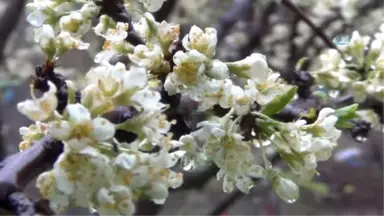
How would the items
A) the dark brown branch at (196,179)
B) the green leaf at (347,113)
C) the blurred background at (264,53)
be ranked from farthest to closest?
the blurred background at (264,53) → the dark brown branch at (196,179) → the green leaf at (347,113)

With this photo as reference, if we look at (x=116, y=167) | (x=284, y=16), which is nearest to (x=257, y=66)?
(x=116, y=167)

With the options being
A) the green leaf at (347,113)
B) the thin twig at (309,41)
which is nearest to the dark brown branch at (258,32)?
the thin twig at (309,41)

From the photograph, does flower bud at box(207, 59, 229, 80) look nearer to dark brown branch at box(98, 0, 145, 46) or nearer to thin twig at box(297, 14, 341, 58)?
dark brown branch at box(98, 0, 145, 46)

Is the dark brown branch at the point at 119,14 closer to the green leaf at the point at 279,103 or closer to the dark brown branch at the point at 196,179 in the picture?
the green leaf at the point at 279,103

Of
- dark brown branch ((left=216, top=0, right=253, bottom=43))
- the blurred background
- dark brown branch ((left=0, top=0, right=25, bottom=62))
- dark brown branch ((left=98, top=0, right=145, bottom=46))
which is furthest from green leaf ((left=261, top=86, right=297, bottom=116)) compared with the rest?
dark brown branch ((left=216, top=0, right=253, bottom=43))

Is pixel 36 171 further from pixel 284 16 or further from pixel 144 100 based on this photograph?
pixel 284 16

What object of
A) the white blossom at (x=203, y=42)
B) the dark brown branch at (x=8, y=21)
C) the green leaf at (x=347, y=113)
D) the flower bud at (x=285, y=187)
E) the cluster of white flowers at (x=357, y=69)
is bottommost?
the dark brown branch at (x=8, y=21)

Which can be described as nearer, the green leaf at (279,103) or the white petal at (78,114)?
the white petal at (78,114)
